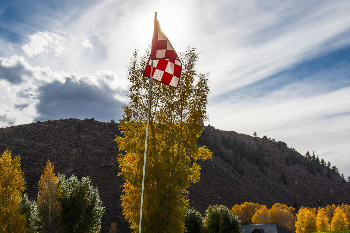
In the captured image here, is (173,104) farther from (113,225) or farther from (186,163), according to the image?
(113,225)

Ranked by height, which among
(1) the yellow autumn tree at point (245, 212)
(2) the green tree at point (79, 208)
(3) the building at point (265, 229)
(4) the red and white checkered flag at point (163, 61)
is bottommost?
(3) the building at point (265, 229)

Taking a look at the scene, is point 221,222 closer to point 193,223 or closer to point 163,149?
point 193,223

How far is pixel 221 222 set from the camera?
34.2 m

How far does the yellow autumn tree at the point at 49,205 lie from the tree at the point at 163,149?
1228 centimetres

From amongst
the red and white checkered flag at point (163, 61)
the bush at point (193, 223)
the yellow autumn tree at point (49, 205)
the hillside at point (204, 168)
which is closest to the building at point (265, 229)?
the bush at point (193, 223)

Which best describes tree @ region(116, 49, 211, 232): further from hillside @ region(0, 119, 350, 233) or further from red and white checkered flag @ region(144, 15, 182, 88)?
hillside @ region(0, 119, 350, 233)

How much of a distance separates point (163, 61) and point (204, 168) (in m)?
74.7

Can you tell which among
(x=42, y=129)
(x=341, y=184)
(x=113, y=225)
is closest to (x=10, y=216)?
(x=113, y=225)

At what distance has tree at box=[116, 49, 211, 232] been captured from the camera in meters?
16.4

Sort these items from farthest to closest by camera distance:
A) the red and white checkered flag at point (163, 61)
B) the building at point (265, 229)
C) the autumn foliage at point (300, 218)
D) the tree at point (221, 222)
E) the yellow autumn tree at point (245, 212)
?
the yellow autumn tree at point (245, 212)
the autumn foliage at point (300, 218)
the building at point (265, 229)
the tree at point (221, 222)
the red and white checkered flag at point (163, 61)

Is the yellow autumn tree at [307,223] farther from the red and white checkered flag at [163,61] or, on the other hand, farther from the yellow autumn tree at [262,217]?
the red and white checkered flag at [163,61]

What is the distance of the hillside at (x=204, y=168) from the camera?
64.4 m

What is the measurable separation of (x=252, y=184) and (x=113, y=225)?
192 feet

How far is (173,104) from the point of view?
17.5 m
